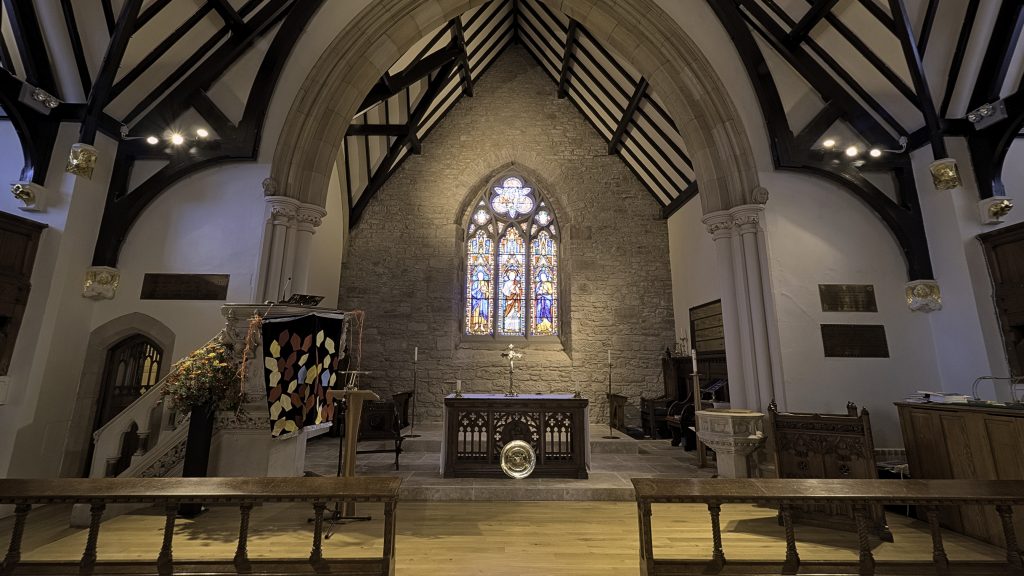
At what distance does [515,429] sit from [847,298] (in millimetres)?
3835

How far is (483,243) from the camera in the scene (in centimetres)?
864

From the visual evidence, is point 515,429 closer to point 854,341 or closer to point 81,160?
point 854,341

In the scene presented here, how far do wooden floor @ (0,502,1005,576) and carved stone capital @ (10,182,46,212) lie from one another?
2.74m

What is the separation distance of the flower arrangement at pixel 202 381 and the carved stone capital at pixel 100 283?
184 centimetres

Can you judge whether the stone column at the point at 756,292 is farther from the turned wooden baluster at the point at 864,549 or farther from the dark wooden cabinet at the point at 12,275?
the dark wooden cabinet at the point at 12,275

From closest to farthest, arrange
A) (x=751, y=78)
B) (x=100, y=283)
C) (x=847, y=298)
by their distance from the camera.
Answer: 1. (x=100, y=283)
2. (x=847, y=298)
3. (x=751, y=78)

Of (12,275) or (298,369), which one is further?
(12,275)

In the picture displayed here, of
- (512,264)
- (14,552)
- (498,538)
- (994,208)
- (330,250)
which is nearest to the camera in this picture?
(14,552)

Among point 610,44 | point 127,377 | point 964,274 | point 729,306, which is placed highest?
point 610,44

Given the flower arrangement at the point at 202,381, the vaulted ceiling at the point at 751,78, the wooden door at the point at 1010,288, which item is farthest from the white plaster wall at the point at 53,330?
the wooden door at the point at 1010,288

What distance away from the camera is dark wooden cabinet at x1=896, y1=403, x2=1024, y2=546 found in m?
2.73

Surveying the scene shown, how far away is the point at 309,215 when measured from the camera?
4.77m

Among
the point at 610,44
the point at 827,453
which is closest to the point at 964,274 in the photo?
the point at 827,453

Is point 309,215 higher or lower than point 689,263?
lower
